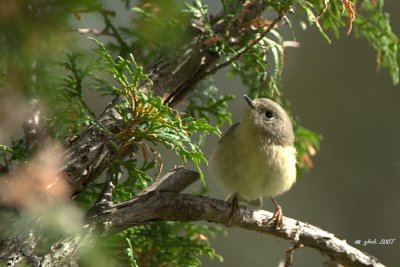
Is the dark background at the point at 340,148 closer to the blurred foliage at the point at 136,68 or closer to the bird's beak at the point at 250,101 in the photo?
the bird's beak at the point at 250,101

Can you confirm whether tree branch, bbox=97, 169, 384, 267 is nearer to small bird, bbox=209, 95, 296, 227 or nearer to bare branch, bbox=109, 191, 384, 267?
bare branch, bbox=109, 191, 384, 267

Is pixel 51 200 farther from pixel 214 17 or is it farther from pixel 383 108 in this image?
pixel 383 108

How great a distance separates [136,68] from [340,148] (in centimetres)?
529

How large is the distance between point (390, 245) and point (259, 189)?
10.1 ft

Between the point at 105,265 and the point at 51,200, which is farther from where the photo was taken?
the point at 51,200

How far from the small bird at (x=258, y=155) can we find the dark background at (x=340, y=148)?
97.6 inches

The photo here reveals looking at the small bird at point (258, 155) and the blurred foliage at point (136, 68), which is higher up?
the blurred foliage at point (136, 68)

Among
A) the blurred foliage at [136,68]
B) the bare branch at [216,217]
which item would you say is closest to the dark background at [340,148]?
the blurred foliage at [136,68]

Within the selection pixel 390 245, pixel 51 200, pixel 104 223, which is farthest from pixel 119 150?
pixel 390 245

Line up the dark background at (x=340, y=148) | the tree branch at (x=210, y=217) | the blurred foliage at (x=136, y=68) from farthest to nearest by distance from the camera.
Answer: the dark background at (x=340, y=148) < the tree branch at (x=210, y=217) < the blurred foliage at (x=136, y=68)

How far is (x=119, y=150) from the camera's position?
2703 millimetres

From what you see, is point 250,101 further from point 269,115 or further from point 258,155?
point 258,155

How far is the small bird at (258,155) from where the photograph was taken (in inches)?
153

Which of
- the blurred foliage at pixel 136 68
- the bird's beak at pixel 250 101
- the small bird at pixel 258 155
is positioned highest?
the blurred foliage at pixel 136 68
